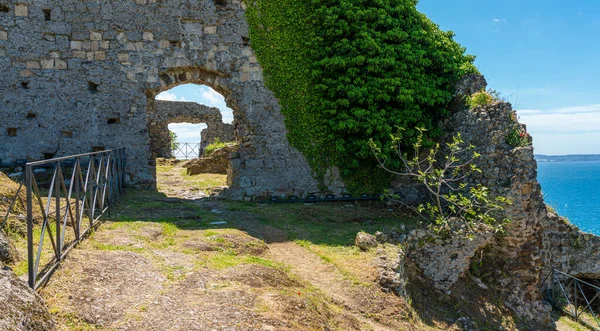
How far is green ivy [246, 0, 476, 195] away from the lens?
936 centimetres

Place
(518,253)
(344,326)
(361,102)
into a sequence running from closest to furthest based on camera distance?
(344,326)
(518,253)
(361,102)

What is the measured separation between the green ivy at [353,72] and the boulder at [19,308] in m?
7.18

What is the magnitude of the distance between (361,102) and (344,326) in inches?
228

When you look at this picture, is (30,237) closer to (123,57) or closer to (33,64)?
(123,57)

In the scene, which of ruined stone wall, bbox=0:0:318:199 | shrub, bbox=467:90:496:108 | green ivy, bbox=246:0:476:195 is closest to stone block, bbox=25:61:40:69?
ruined stone wall, bbox=0:0:318:199

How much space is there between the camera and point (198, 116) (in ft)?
65.7

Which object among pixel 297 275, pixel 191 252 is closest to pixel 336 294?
pixel 297 275

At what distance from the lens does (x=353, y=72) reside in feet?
30.7

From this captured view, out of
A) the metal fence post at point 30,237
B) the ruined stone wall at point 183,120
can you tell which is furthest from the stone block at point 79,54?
the ruined stone wall at point 183,120

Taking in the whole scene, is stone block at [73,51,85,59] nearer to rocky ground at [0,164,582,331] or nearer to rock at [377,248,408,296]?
rocky ground at [0,164,582,331]

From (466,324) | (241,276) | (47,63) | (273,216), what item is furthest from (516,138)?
(47,63)

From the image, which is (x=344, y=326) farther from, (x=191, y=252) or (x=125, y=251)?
(x=125, y=251)

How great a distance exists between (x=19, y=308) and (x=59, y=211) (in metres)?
1.49

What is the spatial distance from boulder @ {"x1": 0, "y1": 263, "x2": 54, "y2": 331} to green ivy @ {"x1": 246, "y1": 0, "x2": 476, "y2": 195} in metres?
7.18
